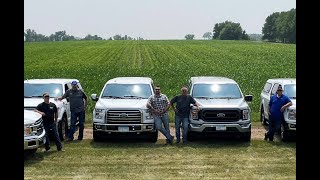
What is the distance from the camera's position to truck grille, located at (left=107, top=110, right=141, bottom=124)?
12.6 metres

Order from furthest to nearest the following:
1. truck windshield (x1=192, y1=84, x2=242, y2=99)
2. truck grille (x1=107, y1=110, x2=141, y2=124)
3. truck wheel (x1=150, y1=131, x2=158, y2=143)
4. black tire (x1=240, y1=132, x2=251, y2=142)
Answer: truck windshield (x1=192, y1=84, x2=242, y2=99) < truck wheel (x1=150, y1=131, x2=158, y2=143) < black tire (x1=240, y1=132, x2=251, y2=142) < truck grille (x1=107, y1=110, x2=141, y2=124)

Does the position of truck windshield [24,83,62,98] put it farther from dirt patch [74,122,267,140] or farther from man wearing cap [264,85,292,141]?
man wearing cap [264,85,292,141]

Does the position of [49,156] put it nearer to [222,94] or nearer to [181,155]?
[181,155]

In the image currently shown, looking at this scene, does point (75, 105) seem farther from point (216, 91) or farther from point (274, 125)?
point (274, 125)

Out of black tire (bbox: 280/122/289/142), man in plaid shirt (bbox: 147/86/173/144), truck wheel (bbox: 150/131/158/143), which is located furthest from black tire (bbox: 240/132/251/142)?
truck wheel (bbox: 150/131/158/143)

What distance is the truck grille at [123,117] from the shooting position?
12.6 meters

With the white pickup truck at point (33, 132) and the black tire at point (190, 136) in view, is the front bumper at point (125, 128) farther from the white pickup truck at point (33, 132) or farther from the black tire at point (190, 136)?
the white pickup truck at point (33, 132)

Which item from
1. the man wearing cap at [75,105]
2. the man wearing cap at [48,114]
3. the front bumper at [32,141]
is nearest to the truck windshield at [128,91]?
the man wearing cap at [75,105]

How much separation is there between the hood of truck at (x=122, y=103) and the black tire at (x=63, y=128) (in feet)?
4.02

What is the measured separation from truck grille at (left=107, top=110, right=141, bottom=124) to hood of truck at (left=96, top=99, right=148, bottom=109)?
14 centimetres

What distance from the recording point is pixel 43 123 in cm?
1164
